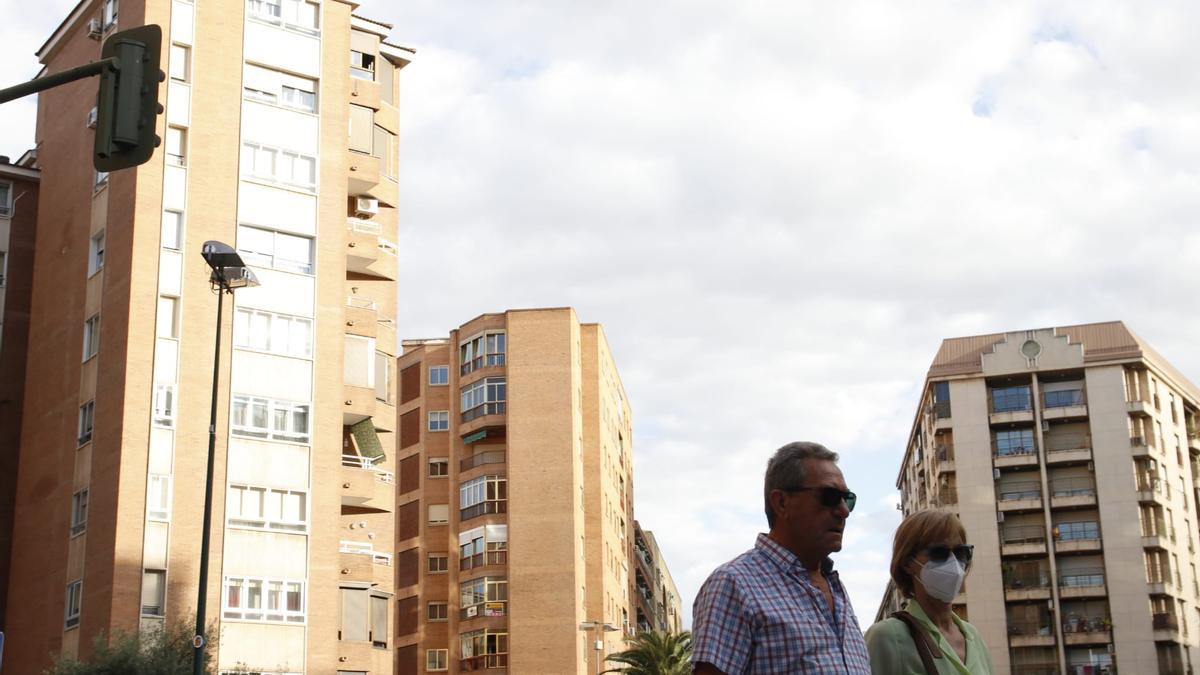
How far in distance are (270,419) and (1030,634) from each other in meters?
57.4

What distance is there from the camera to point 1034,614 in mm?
88125

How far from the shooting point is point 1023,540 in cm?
9025

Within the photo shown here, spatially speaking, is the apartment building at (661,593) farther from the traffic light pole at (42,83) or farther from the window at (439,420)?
the traffic light pole at (42,83)

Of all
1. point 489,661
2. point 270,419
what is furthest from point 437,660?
point 270,419

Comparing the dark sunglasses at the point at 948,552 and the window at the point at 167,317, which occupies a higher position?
the window at the point at 167,317

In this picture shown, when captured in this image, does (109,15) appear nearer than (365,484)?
No

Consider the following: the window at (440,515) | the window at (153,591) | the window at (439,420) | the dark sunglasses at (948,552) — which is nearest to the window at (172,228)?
the window at (153,591)

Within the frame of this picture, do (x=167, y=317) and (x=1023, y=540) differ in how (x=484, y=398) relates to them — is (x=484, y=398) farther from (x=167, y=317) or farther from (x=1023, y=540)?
(x=167, y=317)

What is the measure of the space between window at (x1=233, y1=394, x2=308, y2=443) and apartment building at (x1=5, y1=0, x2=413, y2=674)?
58 millimetres

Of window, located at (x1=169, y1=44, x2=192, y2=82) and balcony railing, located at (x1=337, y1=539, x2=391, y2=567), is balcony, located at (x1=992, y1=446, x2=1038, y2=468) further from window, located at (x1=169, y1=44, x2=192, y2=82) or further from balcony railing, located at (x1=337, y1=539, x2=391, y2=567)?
window, located at (x1=169, y1=44, x2=192, y2=82)

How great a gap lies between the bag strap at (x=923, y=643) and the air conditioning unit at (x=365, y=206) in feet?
142

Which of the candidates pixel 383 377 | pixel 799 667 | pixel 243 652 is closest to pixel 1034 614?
pixel 383 377

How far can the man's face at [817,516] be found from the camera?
5812 millimetres

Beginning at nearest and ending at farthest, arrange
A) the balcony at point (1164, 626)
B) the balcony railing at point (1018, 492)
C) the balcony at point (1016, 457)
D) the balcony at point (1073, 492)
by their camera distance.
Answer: the balcony at point (1164, 626) < the balcony at point (1073, 492) < the balcony railing at point (1018, 492) < the balcony at point (1016, 457)
